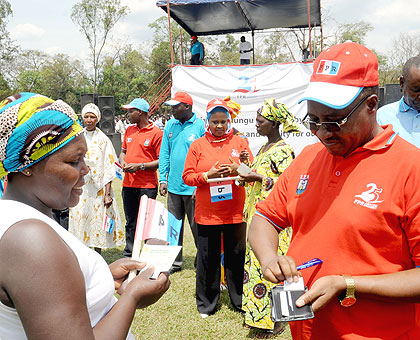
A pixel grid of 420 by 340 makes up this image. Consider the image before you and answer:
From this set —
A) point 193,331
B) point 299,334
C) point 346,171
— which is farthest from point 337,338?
point 193,331

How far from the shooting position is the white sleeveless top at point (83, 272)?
104cm

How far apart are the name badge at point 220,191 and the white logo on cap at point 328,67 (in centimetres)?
250

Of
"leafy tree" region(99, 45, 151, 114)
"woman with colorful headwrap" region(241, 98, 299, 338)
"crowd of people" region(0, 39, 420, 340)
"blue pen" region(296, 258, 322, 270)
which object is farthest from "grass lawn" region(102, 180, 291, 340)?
"leafy tree" region(99, 45, 151, 114)

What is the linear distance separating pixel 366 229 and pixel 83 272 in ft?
3.17

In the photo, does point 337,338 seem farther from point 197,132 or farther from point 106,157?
point 106,157

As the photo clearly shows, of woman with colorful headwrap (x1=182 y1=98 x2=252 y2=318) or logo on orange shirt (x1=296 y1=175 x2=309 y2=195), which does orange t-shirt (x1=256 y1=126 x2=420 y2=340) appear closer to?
logo on orange shirt (x1=296 y1=175 x2=309 y2=195)

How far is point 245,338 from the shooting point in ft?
11.9

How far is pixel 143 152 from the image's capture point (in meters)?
5.64

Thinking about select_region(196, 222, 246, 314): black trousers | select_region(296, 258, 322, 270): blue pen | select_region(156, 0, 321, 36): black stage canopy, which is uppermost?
select_region(156, 0, 321, 36): black stage canopy

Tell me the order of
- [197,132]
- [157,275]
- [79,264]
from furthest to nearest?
[197,132] → [157,275] → [79,264]

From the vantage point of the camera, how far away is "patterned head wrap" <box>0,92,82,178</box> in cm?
111

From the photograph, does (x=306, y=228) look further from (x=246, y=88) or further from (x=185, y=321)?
(x=246, y=88)

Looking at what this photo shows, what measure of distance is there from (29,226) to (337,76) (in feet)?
3.77

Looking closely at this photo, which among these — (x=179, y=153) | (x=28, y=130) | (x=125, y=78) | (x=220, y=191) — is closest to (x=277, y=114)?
(x=220, y=191)
